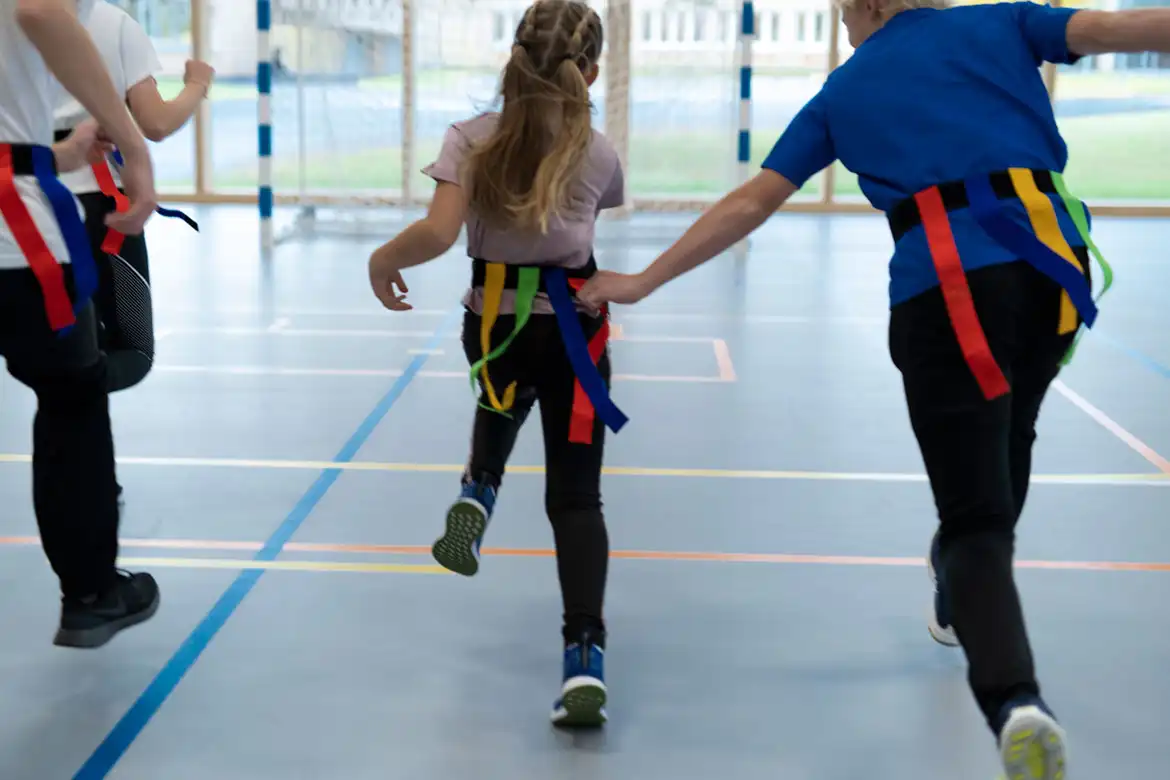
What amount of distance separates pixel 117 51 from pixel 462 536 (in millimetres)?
1426

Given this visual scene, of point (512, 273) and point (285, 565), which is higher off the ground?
point (512, 273)

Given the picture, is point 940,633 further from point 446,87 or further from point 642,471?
point 446,87

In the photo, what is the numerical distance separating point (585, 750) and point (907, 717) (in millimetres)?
653

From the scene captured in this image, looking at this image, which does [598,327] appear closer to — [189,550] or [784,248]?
[189,550]

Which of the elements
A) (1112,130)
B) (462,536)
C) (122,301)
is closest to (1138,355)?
(462,536)

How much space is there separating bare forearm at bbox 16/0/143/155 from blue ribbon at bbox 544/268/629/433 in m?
0.88

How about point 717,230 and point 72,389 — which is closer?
point 717,230

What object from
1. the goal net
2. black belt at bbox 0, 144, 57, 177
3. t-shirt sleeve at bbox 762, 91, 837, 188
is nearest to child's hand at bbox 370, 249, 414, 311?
black belt at bbox 0, 144, 57, 177

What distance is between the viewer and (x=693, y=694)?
2.81 m

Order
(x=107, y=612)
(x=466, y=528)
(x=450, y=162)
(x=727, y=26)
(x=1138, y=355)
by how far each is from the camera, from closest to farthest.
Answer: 1. (x=450, y=162)
2. (x=107, y=612)
3. (x=466, y=528)
4. (x=1138, y=355)
5. (x=727, y=26)

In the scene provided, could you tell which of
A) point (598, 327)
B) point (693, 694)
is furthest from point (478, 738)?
point (598, 327)

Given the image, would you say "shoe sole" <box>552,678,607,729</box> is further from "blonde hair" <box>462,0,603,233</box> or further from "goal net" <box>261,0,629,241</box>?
"goal net" <box>261,0,629,241</box>

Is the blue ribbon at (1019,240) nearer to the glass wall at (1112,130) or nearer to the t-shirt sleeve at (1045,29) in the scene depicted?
the t-shirt sleeve at (1045,29)

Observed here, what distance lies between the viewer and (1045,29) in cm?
220
